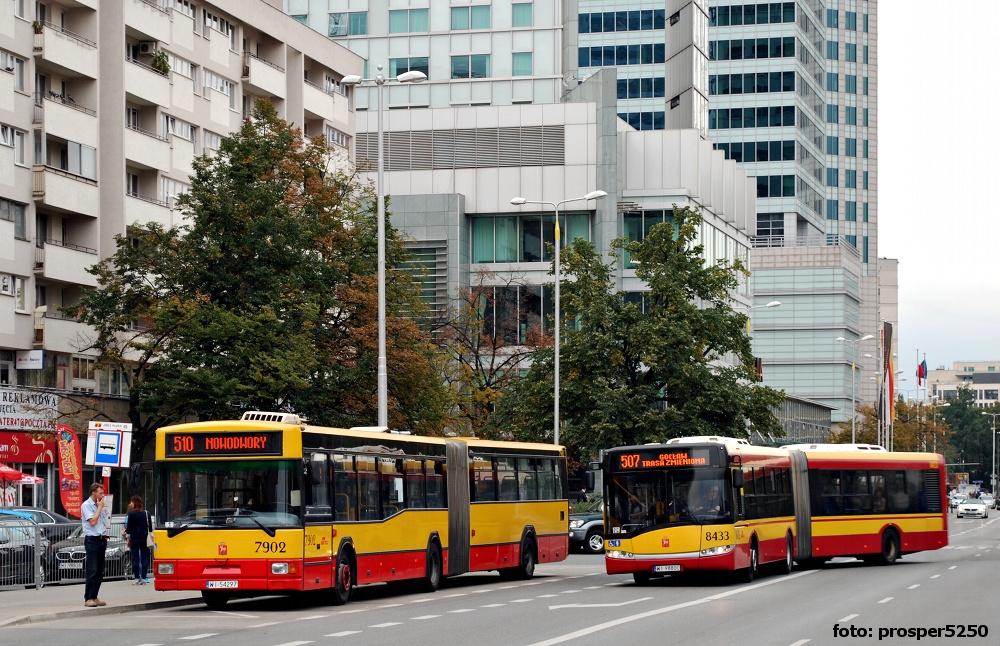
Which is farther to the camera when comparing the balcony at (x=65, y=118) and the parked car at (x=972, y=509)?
the parked car at (x=972, y=509)

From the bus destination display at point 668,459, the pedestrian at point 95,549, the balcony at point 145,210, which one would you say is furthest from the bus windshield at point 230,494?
the balcony at point 145,210

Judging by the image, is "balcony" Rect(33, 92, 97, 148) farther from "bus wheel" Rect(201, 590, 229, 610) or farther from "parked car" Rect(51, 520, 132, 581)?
"bus wheel" Rect(201, 590, 229, 610)

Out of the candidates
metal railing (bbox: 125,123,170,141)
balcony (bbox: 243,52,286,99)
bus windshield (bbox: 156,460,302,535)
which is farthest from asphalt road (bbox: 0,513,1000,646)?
balcony (bbox: 243,52,286,99)

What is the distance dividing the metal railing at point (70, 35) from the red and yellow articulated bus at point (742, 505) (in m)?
28.6

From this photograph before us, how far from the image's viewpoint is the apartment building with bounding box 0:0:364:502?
159ft

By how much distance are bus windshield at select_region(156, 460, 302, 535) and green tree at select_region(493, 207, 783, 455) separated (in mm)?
28398

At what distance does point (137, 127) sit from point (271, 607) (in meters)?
35.1

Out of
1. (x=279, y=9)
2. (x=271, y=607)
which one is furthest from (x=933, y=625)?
(x=279, y=9)

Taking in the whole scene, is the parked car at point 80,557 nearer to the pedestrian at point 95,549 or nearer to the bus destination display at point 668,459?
the pedestrian at point 95,549

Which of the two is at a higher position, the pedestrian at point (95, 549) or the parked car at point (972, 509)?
the pedestrian at point (95, 549)

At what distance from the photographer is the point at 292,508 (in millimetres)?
22156

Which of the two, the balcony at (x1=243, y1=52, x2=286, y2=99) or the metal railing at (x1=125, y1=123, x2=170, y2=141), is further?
the balcony at (x1=243, y1=52, x2=286, y2=99)

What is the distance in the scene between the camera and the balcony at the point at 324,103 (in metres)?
67.2

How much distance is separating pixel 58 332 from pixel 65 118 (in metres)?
6.94
